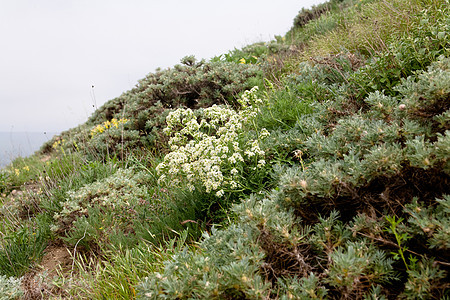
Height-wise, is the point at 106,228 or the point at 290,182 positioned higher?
the point at 290,182

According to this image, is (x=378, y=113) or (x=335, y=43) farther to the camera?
(x=335, y=43)

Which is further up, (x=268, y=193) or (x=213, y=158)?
(x=213, y=158)

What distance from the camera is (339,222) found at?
1802 millimetres

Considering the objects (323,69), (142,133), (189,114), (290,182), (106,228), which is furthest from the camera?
(142,133)

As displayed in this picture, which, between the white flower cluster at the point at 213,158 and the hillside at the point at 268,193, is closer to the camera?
the hillside at the point at 268,193

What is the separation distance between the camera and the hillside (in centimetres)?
158

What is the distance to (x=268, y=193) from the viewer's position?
10.1ft

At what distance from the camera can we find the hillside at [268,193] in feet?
5.19

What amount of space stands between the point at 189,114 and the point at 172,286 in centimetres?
222

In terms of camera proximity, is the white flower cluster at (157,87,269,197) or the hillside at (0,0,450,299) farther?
the white flower cluster at (157,87,269,197)

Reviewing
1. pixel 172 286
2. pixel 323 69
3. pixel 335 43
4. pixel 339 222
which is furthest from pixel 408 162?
pixel 335 43

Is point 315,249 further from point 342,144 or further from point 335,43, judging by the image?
point 335,43

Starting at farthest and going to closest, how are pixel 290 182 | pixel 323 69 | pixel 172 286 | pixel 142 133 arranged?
pixel 142 133 → pixel 323 69 → pixel 290 182 → pixel 172 286

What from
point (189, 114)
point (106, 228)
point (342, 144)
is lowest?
point (106, 228)
